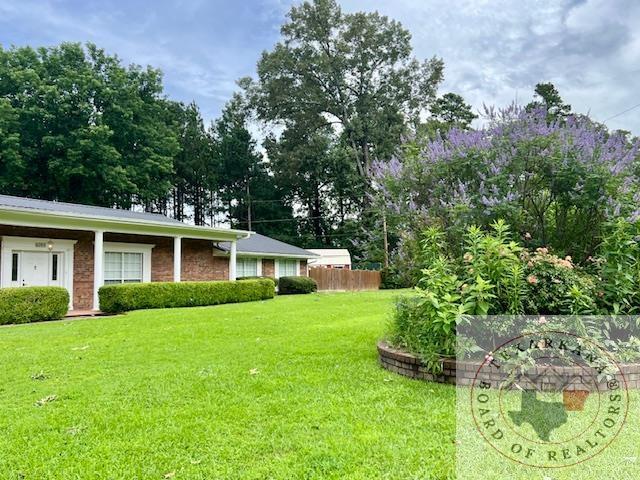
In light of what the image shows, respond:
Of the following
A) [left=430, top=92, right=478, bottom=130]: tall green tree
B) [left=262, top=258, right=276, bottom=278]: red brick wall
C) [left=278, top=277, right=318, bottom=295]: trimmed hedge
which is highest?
[left=430, top=92, right=478, bottom=130]: tall green tree

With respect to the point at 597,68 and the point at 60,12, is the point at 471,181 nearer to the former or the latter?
the point at 597,68

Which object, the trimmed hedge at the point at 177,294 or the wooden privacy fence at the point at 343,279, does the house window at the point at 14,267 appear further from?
the wooden privacy fence at the point at 343,279

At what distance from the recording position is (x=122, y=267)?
16406 mm

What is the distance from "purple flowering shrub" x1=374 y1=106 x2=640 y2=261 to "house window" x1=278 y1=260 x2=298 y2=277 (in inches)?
746

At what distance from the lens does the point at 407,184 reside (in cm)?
679

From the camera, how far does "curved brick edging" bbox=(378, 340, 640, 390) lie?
4473mm

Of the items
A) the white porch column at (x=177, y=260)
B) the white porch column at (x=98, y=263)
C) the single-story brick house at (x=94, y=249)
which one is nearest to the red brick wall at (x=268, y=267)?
the single-story brick house at (x=94, y=249)

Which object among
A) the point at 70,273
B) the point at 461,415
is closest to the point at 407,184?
the point at 461,415

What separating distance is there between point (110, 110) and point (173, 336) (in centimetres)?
2792

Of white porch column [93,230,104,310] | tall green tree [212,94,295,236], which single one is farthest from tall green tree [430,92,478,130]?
white porch column [93,230,104,310]

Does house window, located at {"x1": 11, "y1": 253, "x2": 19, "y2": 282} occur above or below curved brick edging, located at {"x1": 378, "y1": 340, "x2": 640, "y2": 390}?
above

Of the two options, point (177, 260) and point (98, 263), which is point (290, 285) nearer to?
point (177, 260)

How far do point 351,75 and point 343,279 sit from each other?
18.7 m

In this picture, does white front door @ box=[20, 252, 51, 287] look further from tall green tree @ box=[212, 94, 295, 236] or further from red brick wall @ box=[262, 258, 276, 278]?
tall green tree @ box=[212, 94, 295, 236]
